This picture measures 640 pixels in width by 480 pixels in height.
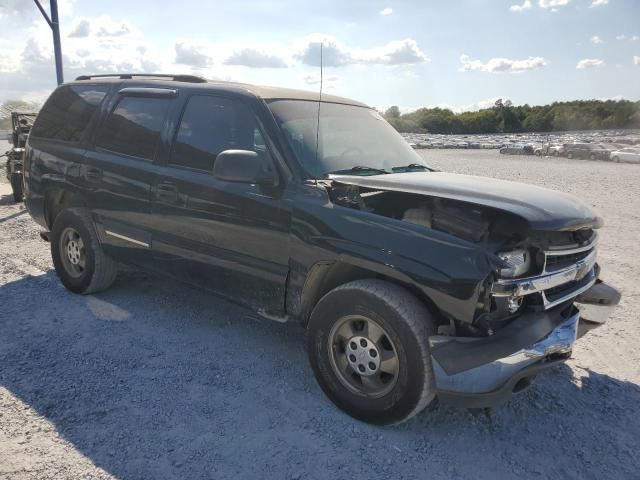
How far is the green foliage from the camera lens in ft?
279

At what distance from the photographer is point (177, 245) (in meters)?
4.11

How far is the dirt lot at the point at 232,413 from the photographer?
9.15 feet

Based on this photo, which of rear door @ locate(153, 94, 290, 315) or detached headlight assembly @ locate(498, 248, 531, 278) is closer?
detached headlight assembly @ locate(498, 248, 531, 278)

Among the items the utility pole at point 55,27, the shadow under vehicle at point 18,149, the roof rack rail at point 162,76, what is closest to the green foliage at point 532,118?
the utility pole at point 55,27

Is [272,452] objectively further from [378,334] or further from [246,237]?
[246,237]

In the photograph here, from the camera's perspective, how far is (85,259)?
489 cm

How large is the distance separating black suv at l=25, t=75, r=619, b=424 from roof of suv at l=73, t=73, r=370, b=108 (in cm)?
3

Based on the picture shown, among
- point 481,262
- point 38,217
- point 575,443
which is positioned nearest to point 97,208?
point 38,217

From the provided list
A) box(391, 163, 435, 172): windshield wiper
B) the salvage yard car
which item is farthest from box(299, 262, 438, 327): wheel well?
→ the salvage yard car

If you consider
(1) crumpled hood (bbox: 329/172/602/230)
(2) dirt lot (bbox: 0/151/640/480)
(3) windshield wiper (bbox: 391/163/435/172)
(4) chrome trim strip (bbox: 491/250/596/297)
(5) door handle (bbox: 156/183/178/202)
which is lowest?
(2) dirt lot (bbox: 0/151/640/480)

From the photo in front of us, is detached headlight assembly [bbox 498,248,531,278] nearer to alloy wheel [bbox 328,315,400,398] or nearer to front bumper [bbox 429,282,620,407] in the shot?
front bumper [bbox 429,282,620,407]

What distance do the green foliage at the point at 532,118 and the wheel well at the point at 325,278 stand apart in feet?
266

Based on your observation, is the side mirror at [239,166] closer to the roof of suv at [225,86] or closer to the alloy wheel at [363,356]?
the roof of suv at [225,86]

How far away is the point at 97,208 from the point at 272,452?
2.92 metres
